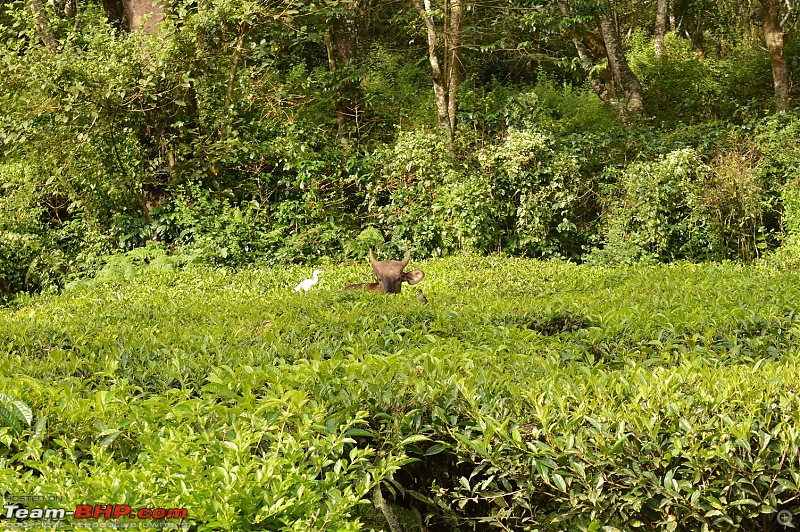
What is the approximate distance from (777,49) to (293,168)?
936 cm

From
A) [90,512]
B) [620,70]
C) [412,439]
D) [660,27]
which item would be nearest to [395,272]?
[412,439]

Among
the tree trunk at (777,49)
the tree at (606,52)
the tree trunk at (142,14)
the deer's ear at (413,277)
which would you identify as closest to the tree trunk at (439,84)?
the tree at (606,52)

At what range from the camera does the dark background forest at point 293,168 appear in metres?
10.8

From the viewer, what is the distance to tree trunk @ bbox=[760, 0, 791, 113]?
14930 millimetres

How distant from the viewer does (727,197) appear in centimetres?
1062

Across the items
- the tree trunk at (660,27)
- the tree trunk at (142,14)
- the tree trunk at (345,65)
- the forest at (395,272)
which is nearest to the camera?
the forest at (395,272)

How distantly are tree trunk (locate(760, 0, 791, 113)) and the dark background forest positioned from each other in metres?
3.08

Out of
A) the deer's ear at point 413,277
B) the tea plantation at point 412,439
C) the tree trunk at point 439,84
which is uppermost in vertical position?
the tree trunk at point 439,84

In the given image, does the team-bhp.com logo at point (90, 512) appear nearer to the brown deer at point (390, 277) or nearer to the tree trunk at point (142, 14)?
the brown deer at point (390, 277)

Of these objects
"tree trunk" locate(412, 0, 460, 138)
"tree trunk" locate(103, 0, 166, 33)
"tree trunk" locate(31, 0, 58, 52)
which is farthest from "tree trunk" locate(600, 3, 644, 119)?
"tree trunk" locate(31, 0, 58, 52)

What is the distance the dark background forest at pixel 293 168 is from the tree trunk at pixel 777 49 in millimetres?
3080

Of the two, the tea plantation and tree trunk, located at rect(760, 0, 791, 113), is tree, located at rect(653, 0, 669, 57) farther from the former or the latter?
the tea plantation

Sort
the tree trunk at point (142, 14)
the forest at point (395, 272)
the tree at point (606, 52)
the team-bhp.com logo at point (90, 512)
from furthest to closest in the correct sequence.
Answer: the tree at point (606, 52), the tree trunk at point (142, 14), the forest at point (395, 272), the team-bhp.com logo at point (90, 512)

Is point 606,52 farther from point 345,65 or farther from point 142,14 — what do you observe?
point 142,14
